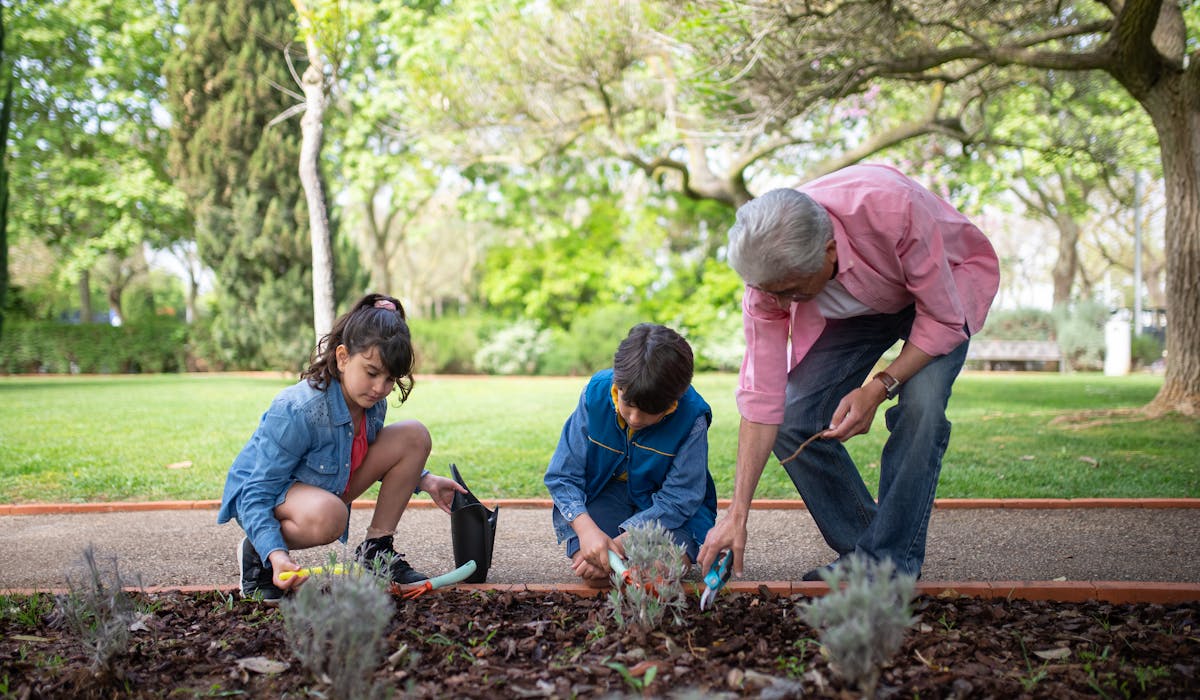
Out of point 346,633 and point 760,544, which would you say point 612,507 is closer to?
point 760,544

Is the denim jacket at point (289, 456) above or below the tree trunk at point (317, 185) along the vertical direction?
below

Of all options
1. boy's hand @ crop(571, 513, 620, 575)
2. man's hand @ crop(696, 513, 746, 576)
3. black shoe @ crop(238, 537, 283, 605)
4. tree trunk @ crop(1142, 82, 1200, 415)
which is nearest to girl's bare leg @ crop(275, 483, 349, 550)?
black shoe @ crop(238, 537, 283, 605)

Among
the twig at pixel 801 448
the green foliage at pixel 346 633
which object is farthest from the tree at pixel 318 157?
the green foliage at pixel 346 633

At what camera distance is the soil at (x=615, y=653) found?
189 cm

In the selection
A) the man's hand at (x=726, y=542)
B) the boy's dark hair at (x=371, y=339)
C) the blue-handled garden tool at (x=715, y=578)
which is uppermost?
the boy's dark hair at (x=371, y=339)

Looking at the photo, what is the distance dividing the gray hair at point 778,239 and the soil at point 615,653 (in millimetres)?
906

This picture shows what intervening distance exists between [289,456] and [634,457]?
1120 mm

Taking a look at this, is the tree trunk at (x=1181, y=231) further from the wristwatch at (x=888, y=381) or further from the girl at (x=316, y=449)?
the girl at (x=316, y=449)

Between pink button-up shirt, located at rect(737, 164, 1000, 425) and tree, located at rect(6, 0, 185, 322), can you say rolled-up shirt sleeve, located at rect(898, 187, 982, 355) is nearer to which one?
pink button-up shirt, located at rect(737, 164, 1000, 425)

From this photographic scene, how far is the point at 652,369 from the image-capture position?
262cm

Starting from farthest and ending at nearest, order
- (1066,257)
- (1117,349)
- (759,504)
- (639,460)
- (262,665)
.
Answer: (1066,257) → (1117,349) → (759,504) → (639,460) → (262,665)

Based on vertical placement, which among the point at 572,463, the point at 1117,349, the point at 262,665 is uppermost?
the point at 1117,349

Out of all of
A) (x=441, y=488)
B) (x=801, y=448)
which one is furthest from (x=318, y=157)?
(x=801, y=448)

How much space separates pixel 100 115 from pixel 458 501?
2063cm
